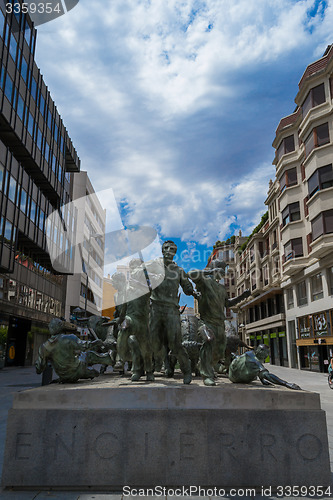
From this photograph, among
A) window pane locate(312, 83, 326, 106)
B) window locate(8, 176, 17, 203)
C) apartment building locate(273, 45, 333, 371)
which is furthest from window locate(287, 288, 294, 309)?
window locate(8, 176, 17, 203)

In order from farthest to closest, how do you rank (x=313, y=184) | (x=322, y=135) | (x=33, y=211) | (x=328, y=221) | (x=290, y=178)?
(x=290, y=178)
(x=33, y=211)
(x=313, y=184)
(x=322, y=135)
(x=328, y=221)

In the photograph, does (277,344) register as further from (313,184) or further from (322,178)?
(322,178)

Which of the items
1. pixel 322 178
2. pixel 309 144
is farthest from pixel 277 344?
pixel 309 144

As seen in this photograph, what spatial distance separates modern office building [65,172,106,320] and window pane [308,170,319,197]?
2459cm

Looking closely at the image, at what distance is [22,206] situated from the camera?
28125 millimetres

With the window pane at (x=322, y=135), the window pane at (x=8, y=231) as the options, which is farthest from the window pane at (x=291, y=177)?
the window pane at (x=8, y=231)

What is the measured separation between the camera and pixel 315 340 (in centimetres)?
2661

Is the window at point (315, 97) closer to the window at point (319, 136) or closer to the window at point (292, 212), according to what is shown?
the window at point (319, 136)

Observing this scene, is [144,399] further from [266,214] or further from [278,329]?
[266,214]

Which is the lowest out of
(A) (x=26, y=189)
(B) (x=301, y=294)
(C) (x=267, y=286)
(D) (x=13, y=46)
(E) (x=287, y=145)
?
(B) (x=301, y=294)

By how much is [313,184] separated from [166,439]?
25.7 m

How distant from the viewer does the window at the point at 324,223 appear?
24908 millimetres

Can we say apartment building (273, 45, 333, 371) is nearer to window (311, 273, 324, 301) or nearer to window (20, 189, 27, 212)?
window (311, 273, 324, 301)

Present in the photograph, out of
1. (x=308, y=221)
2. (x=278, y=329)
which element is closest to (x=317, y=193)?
(x=308, y=221)
